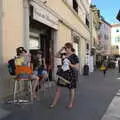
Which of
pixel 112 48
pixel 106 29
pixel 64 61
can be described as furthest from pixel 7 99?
pixel 112 48

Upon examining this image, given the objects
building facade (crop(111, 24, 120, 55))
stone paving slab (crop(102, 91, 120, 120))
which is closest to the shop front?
stone paving slab (crop(102, 91, 120, 120))

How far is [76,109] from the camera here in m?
10.3

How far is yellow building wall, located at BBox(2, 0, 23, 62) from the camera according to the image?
1172 centimetres

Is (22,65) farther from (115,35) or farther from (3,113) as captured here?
(115,35)

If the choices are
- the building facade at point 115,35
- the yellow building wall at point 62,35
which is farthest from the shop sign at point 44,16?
the building facade at point 115,35

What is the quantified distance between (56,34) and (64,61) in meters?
9.58

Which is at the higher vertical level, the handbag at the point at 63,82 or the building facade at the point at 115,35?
the building facade at the point at 115,35

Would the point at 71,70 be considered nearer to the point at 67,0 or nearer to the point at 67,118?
→ the point at 67,118

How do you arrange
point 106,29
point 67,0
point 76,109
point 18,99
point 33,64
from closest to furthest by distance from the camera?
point 76,109 < point 18,99 < point 33,64 < point 67,0 < point 106,29

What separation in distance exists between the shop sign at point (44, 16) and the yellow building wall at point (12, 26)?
163 centimetres

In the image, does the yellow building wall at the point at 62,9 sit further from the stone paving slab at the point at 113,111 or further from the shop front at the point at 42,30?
the stone paving slab at the point at 113,111

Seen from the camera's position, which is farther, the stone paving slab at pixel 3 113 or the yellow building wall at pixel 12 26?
the yellow building wall at pixel 12 26

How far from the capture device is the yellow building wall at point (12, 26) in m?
11.7

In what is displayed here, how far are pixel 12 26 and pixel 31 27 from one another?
4434 mm
